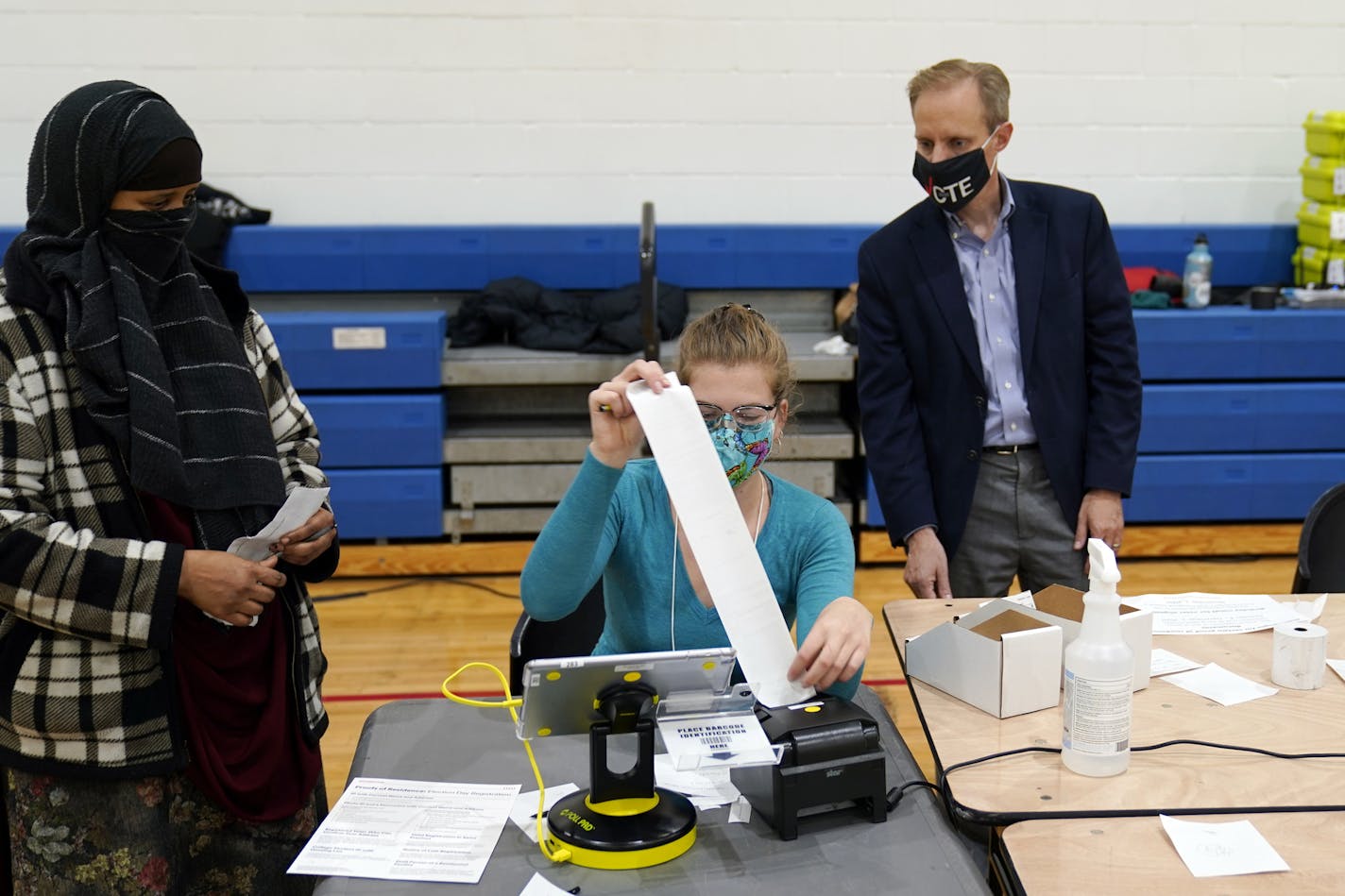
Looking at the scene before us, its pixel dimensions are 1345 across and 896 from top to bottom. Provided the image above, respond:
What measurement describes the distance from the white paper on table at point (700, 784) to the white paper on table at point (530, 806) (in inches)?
4.3

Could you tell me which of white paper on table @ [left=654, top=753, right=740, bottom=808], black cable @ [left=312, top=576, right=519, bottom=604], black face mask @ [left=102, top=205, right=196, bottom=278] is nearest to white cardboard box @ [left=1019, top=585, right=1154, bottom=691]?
white paper on table @ [left=654, top=753, right=740, bottom=808]

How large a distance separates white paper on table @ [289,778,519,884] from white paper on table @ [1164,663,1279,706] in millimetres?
943

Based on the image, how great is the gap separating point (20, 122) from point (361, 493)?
1864 millimetres

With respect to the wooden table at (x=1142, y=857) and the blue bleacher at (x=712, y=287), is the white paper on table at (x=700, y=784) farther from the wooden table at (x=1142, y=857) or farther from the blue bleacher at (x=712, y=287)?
the blue bleacher at (x=712, y=287)

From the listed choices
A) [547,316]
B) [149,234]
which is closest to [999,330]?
[149,234]

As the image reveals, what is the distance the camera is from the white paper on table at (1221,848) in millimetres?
1346

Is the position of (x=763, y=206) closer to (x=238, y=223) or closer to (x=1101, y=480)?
(x=238, y=223)

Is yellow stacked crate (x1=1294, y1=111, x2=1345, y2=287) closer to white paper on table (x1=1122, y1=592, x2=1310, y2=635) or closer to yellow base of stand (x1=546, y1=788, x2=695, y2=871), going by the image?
white paper on table (x1=1122, y1=592, x2=1310, y2=635)

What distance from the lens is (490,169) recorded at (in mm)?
4875

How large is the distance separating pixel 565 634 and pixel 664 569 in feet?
1.43

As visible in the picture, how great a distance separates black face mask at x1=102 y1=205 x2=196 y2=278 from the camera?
5.51 ft

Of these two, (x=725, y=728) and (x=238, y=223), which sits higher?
(x=238, y=223)

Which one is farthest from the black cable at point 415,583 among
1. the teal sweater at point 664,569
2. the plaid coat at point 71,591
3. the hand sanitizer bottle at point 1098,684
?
the hand sanitizer bottle at point 1098,684

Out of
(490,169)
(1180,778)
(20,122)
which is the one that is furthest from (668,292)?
(1180,778)
